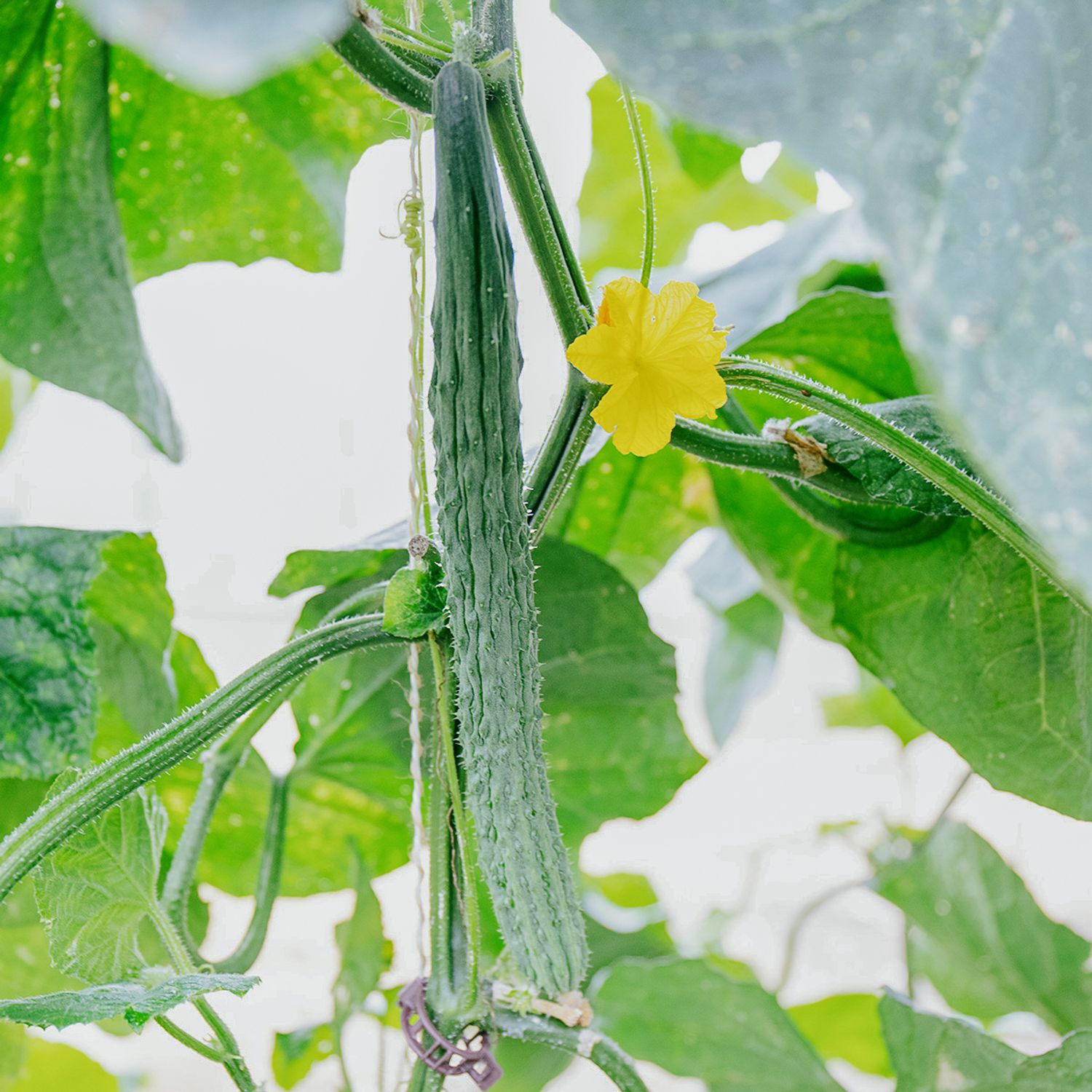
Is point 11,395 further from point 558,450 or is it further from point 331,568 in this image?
point 558,450

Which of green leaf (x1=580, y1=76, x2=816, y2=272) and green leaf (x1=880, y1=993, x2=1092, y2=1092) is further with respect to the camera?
green leaf (x1=580, y1=76, x2=816, y2=272)

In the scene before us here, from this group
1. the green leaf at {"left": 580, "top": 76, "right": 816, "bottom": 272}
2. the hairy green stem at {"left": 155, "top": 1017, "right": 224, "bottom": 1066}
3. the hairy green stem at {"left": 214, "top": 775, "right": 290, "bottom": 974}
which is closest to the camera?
the hairy green stem at {"left": 155, "top": 1017, "right": 224, "bottom": 1066}

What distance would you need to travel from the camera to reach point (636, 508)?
0.83 meters

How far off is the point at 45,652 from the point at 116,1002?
209 mm

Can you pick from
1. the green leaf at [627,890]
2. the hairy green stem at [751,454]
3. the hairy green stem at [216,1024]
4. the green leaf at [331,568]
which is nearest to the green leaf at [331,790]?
the green leaf at [331,568]

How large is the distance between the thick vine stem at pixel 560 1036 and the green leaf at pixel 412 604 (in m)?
0.18

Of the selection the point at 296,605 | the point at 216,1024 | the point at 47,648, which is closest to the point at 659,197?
the point at 296,605

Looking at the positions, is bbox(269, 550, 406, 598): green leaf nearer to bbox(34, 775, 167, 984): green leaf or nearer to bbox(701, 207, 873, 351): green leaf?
bbox(34, 775, 167, 984): green leaf

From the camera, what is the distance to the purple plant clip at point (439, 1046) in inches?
18.0

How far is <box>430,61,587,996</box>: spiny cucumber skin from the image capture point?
0.36 m

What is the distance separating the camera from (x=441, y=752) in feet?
1.52

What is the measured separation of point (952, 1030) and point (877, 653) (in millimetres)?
222

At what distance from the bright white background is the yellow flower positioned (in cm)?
65

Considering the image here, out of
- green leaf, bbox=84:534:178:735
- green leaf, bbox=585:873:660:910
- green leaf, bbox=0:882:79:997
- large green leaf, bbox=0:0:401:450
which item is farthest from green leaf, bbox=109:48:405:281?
green leaf, bbox=585:873:660:910
